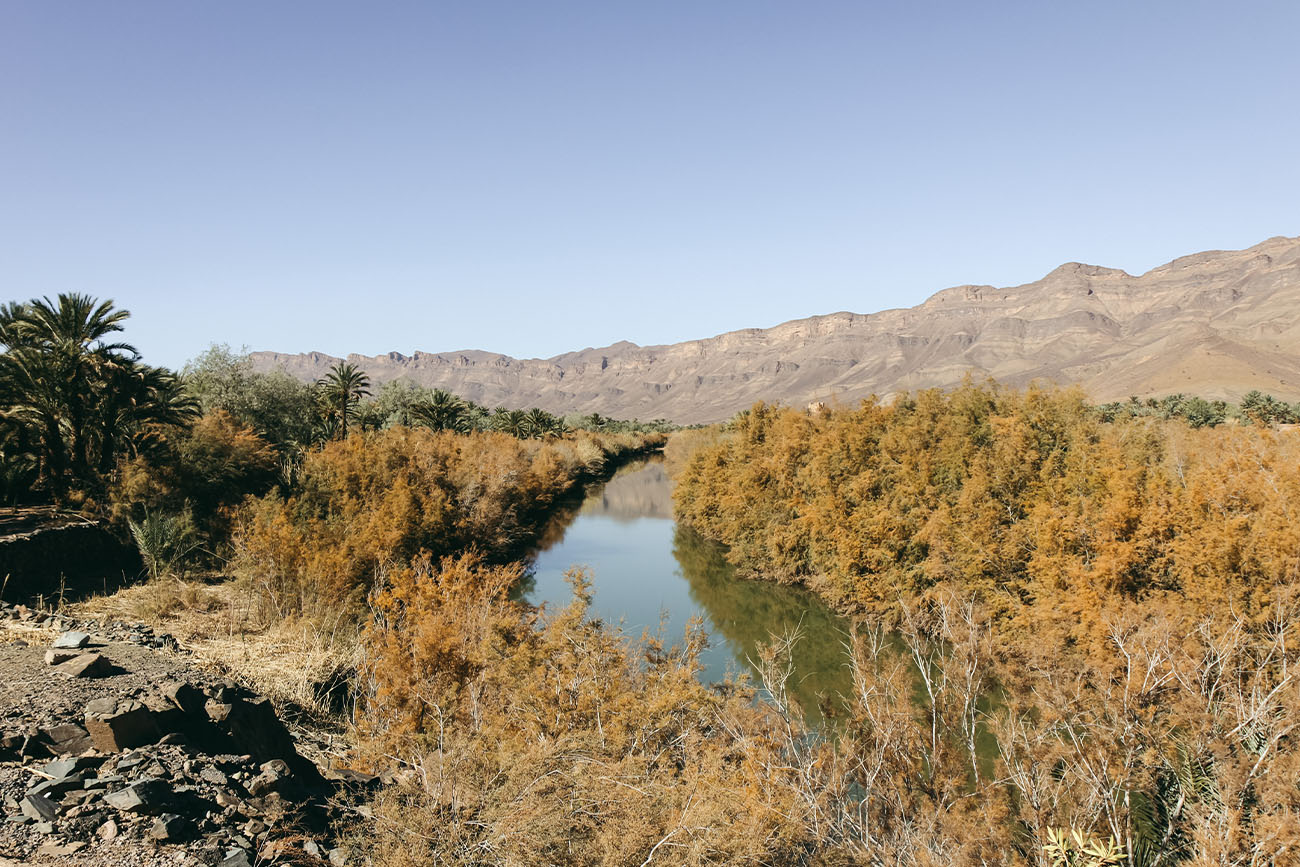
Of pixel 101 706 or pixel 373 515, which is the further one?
pixel 373 515

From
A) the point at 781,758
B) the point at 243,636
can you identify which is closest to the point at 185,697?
the point at 243,636

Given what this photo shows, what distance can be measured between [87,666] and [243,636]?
18.1ft

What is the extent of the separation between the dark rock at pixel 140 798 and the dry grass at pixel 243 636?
5.21 metres

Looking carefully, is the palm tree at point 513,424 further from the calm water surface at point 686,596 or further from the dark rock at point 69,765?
the dark rock at point 69,765

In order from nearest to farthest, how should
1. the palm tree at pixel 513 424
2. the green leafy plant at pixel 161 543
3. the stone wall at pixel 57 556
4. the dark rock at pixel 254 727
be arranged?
the dark rock at pixel 254 727 < the stone wall at pixel 57 556 < the green leafy plant at pixel 161 543 < the palm tree at pixel 513 424

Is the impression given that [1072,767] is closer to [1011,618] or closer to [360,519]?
[1011,618]

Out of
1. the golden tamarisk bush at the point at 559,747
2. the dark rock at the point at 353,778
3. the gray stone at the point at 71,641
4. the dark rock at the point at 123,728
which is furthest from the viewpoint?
the gray stone at the point at 71,641

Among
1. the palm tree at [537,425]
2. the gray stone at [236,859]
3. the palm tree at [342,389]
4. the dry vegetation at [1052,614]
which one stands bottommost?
the dry vegetation at [1052,614]

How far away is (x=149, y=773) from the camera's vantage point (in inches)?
252

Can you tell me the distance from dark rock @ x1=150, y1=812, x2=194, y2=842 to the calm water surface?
27.2ft

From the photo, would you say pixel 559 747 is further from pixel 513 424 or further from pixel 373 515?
pixel 513 424

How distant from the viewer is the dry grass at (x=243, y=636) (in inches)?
452

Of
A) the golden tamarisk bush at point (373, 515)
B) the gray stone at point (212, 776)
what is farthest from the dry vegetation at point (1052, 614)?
the golden tamarisk bush at point (373, 515)

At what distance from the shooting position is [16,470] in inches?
792
